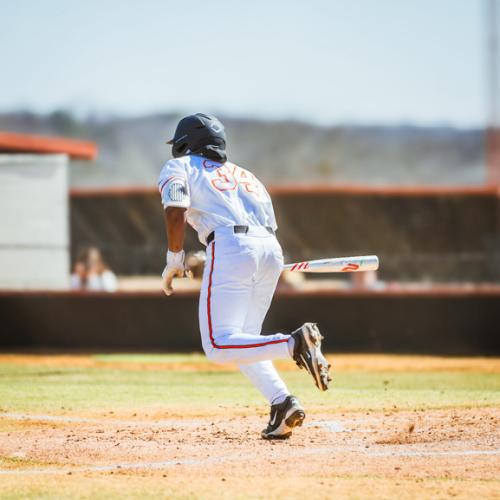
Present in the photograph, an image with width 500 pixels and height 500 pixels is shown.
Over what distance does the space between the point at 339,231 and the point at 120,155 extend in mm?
33473

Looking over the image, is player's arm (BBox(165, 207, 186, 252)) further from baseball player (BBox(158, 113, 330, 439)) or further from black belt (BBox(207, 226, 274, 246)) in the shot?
black belt (BBox(207, 226, 274, 246))

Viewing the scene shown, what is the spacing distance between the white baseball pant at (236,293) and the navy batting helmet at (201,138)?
2.05 ft

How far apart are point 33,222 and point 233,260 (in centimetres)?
1252

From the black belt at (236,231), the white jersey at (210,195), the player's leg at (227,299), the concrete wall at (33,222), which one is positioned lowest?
the concrete wall at (33,222)

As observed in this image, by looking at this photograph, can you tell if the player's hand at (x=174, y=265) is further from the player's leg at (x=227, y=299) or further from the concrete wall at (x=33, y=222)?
the concrete wall at (x=33, y=222)

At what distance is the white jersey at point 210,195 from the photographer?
7.25 meters

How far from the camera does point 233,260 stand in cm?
721

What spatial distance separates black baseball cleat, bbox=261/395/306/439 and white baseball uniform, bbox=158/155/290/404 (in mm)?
74

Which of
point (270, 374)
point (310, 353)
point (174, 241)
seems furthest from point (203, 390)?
point (310, 353)

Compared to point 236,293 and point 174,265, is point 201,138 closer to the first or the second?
point 174,265

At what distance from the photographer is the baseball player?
707 cm

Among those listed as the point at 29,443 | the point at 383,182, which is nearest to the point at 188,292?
the point at 29,443

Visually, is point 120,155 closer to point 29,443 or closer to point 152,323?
point 152,323

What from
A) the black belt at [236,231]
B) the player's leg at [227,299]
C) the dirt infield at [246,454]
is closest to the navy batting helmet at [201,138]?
the black belt at [236,231]
